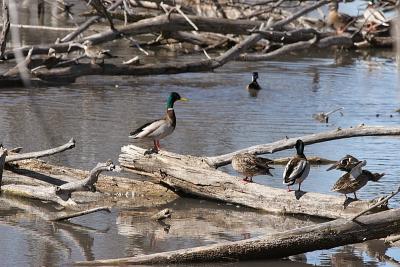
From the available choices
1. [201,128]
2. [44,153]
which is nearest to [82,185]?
[44,153]

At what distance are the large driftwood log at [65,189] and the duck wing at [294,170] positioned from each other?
5.83ft

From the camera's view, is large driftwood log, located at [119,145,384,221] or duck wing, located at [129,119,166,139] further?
duck wing, located at [129,119,166,139]

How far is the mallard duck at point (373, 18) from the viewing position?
2190 cm

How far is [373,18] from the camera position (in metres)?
22.5

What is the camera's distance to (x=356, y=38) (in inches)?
908

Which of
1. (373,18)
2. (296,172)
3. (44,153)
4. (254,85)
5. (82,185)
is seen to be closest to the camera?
(82,185)

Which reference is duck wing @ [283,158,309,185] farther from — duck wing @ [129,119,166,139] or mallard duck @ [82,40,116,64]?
mallard duck @ [82,40,116,64]

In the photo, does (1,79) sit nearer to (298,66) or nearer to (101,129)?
(101,129)

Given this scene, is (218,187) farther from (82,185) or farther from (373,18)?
(373,18)

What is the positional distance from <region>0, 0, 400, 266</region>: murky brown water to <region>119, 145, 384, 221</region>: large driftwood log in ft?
0.42

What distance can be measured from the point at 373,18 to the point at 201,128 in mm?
10004

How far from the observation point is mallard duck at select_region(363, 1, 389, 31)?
21.9 meters

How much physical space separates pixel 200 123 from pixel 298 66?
6.84 meters

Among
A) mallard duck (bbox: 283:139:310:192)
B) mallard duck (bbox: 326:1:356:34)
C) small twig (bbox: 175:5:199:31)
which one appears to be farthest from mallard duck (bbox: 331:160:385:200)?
mallard duck (bbox: 326:1:356:34)
